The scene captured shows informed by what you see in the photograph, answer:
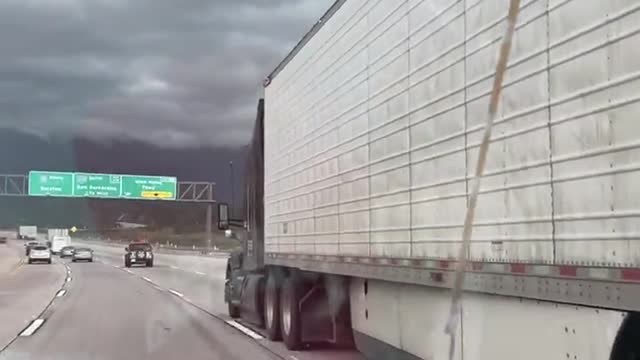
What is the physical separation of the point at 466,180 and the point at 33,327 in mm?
13351

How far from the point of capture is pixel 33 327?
17.4 meters

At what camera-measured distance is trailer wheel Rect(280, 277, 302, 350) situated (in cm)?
1259

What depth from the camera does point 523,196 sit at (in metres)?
5.48

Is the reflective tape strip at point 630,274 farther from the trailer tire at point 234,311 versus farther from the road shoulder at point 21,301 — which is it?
the trailer tire at point 234,311

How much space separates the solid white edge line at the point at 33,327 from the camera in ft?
53.2

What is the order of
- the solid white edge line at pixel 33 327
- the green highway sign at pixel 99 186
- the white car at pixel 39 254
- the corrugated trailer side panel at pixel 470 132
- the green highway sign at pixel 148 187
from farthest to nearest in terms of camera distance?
the green highway sign at pixel 148 187 → the green highway sign at pixel 99 186 → the white car at pixel 39 254 → the solid white edge line at pixel 33 327 → the corrugated trailer side panel at pixel 470 132

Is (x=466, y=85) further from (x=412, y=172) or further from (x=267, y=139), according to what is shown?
(x=267, y=139)

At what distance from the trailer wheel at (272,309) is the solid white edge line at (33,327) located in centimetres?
489

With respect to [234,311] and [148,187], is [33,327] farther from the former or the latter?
[148,187]

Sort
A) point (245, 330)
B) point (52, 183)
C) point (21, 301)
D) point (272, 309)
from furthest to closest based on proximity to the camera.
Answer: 1. point (52, 183)
2. point (21, 301)
3. point (245, 330)
4. point (272, 309)

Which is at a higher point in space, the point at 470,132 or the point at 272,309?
the point at 470,132

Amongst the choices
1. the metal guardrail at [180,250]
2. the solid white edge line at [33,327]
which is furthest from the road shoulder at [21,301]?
the metal guardrail at [180,250]

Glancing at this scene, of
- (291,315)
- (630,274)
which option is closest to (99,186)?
(291,315)

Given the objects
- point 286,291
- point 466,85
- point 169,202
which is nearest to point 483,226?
point 466,85
